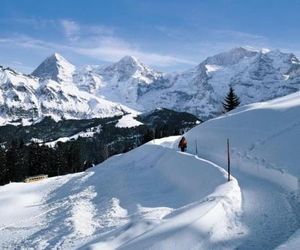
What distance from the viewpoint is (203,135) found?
49562mm

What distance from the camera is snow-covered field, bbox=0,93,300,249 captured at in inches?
770

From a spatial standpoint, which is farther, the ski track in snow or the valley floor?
the valley floor

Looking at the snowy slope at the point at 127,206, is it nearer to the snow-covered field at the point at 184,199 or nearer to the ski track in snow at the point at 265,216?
the snow-covered field at the point at 184,199

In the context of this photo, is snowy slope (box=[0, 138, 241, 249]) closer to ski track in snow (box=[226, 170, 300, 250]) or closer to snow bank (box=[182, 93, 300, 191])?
ski track in snow (box=[226, 170, 300, 250])

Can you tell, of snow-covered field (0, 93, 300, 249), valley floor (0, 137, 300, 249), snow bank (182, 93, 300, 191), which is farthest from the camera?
snow bank (182, 93, 300, 191)

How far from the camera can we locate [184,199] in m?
28.6

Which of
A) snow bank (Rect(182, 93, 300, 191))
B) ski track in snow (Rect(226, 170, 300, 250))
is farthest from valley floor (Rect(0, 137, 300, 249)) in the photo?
snow bank (Rect(182, 93, 300, 191))

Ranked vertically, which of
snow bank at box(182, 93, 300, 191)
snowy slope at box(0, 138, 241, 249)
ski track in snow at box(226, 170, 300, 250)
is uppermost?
snow bank at box(182, 93, 300, 191)

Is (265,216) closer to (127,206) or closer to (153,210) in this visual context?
(153,210)

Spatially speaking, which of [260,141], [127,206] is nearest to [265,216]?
[127,206]

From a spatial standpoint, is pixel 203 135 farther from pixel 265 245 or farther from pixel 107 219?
pixel 265 245

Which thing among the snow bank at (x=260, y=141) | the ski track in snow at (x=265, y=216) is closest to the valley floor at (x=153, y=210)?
the ski track in snow at (x=265, y=216)

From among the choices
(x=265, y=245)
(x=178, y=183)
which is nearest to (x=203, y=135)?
(x=178, y=183)

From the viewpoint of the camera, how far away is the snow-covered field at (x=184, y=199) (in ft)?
64.1
